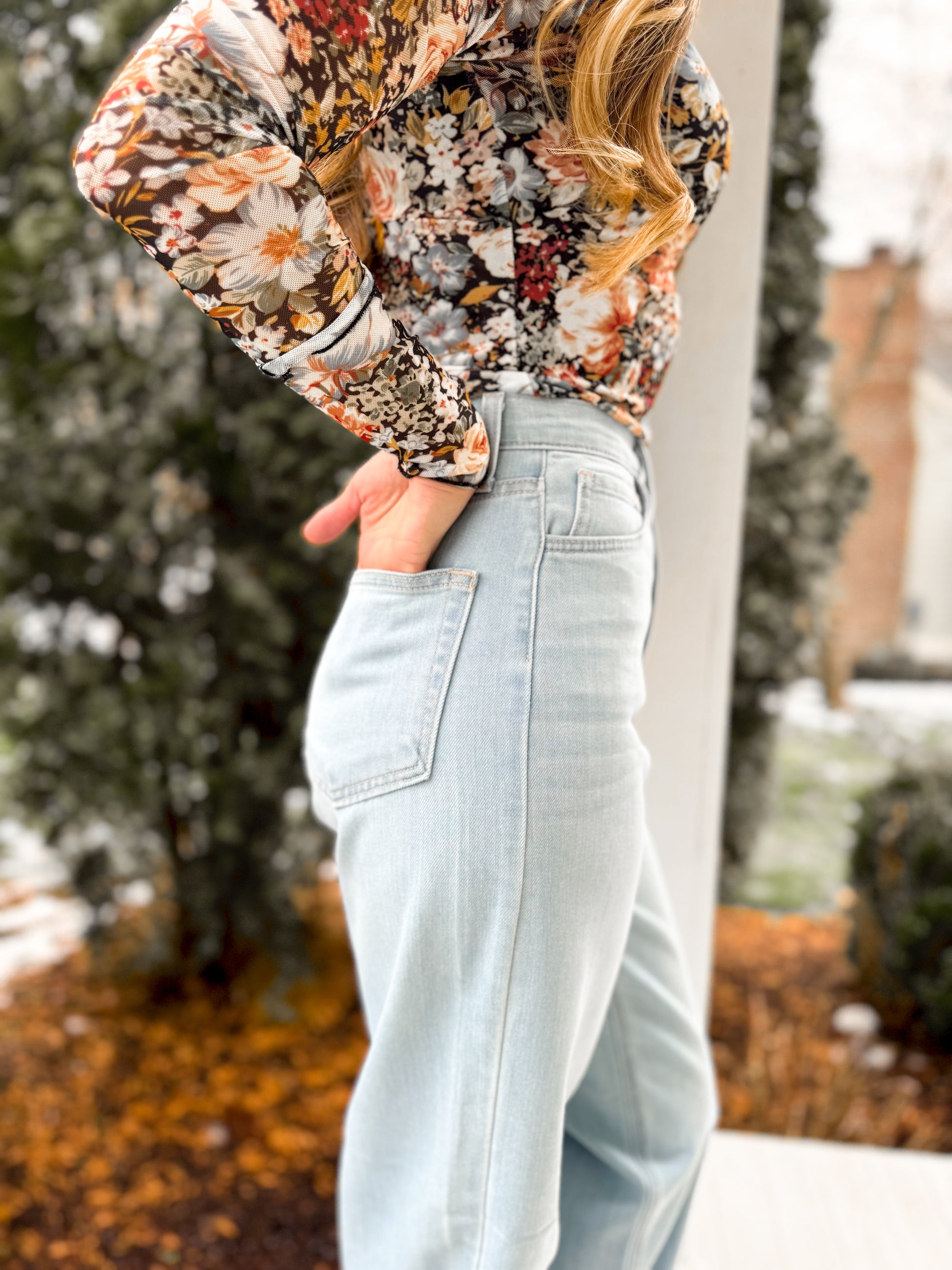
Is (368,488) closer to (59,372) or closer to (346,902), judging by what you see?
(346,902)

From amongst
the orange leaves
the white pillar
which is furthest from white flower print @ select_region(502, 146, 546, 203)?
the orange leaves

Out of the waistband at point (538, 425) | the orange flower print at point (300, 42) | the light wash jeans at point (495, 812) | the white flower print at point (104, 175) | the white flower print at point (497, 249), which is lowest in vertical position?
the light wash jeans at point (495, 812)

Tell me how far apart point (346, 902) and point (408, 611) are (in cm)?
28

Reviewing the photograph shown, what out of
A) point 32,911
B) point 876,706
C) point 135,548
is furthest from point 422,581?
point 876,706

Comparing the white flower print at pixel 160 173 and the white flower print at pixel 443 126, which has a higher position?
the white flower print at pixel 443 126

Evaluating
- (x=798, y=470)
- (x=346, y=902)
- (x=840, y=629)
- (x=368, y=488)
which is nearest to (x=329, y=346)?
(x=368, y=488)

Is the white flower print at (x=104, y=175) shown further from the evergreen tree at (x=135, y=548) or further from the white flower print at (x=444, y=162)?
the evergreen tree at (x=135, y=548)

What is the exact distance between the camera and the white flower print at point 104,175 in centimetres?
63

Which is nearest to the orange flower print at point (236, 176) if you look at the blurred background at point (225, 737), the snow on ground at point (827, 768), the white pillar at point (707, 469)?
the white pillar at point (707, 469)

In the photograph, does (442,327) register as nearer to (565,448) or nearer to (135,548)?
(565,448)

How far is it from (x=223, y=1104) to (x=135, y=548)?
1349 mm

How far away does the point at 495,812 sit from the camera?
0.77 metres

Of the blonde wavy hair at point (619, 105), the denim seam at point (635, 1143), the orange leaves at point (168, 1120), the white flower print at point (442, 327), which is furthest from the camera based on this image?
the orange leaves at point (168, 1120)

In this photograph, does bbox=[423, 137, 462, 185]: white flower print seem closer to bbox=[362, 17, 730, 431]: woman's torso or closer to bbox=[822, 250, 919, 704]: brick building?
bbox=[362, 17, 730, 431]: woman's torso
